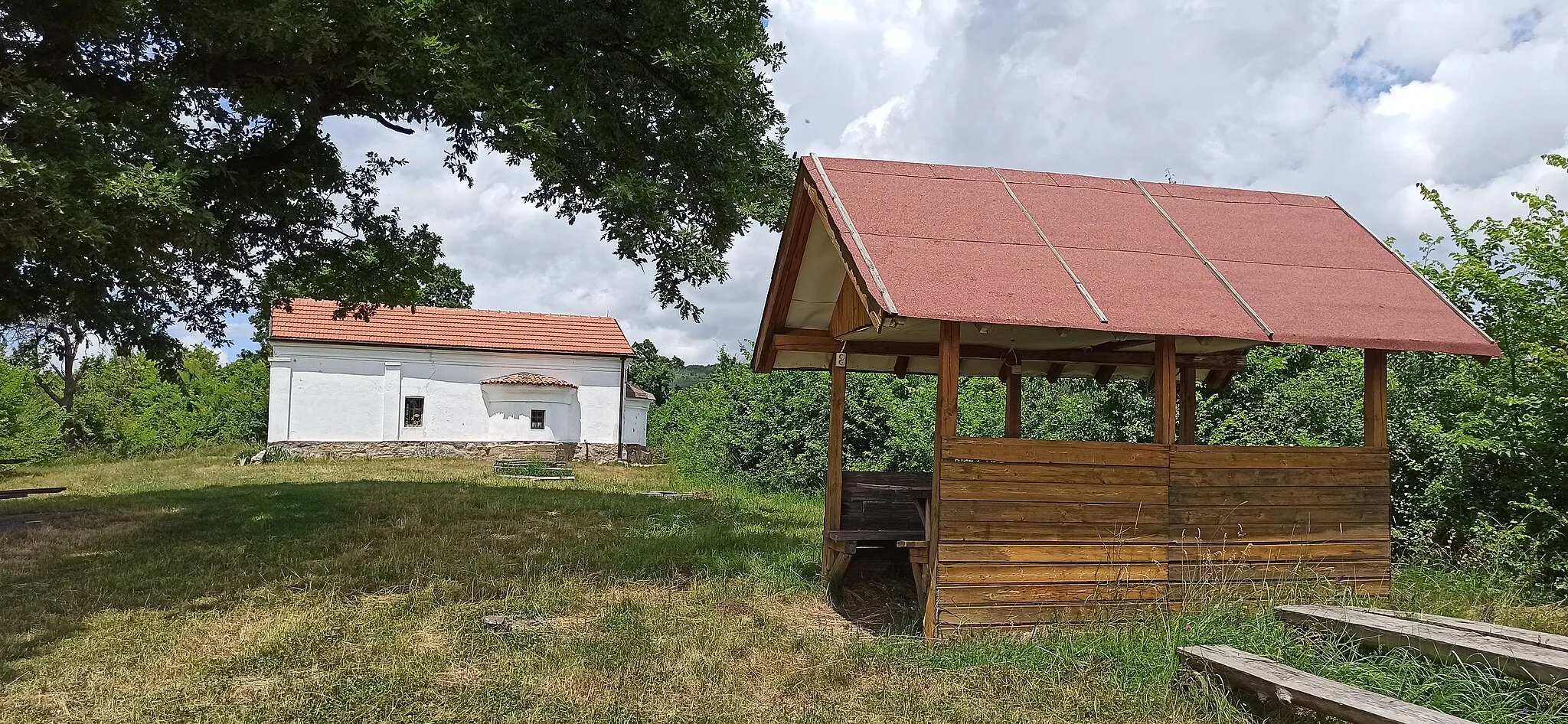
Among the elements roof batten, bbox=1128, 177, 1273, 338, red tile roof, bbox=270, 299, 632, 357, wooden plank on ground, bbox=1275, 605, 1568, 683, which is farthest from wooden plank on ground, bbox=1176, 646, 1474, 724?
red tile roof, bbox=270, 299, 632, 357

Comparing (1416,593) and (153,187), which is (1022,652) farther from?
(153,187)

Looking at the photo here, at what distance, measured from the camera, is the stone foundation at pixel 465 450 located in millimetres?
26812

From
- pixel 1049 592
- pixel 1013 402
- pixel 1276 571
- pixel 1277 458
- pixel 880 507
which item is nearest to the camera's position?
pixel 1049 592

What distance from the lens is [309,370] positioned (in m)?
27.1

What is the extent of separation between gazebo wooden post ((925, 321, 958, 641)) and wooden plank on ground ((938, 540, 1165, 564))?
0.51 ft

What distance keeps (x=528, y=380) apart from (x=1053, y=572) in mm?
23868

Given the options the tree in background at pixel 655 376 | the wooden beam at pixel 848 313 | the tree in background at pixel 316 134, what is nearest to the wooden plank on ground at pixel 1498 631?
the wooden beam at pixel 848 313

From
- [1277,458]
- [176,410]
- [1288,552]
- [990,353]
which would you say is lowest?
[1288,552]

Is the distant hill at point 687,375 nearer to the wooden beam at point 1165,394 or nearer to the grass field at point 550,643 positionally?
the grass field at point 550,643

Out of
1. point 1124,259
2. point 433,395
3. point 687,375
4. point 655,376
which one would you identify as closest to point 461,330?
point 433,395

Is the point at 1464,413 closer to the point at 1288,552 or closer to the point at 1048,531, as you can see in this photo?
the point at 1288,552

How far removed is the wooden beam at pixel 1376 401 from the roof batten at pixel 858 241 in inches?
155

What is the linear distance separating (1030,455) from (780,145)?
712cm

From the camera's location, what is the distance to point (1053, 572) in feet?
20.9
